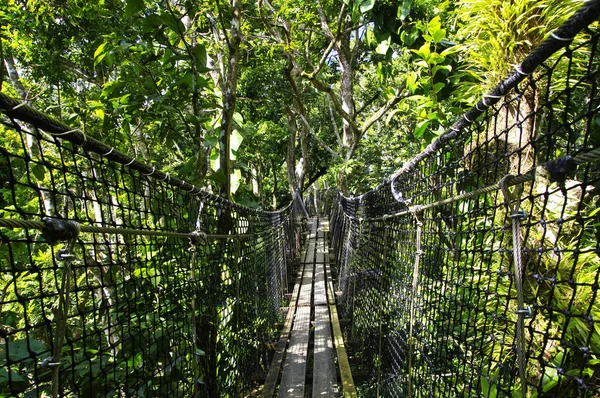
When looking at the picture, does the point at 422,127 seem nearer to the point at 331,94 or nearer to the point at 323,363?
the point at 323,363

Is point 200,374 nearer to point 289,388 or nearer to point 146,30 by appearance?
point 289,388

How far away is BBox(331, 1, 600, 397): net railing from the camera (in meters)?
0.70

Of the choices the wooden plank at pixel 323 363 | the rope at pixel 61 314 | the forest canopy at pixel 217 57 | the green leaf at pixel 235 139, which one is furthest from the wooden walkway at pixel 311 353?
the rope at pixel 61 314

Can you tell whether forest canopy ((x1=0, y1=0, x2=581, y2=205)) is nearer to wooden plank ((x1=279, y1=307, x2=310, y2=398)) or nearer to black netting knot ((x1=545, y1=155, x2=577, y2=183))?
black netting knot ((x1=545, y1=155, x2=577, y2=183))

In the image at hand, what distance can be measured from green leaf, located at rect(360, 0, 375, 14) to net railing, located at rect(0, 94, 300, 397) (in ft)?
4.41

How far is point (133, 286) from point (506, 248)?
1.42 metres

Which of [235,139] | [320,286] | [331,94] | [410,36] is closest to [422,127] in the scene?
[410,36]

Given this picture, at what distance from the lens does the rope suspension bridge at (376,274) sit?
73cm

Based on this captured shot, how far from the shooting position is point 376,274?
8.79 feet

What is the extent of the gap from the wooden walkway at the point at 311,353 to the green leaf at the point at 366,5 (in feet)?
7.60

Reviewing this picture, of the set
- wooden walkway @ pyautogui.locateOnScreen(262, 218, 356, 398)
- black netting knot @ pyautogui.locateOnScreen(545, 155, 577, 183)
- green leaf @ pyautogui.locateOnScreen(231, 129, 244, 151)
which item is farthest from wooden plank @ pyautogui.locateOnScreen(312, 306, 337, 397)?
black netting knot @ pyautogui.locateOnScreen(545, 155, 577, 183)

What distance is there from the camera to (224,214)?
2195mm

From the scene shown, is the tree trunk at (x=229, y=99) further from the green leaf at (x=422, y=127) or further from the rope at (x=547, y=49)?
the rope at (x=547, y=49)

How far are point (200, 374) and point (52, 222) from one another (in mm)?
1224
